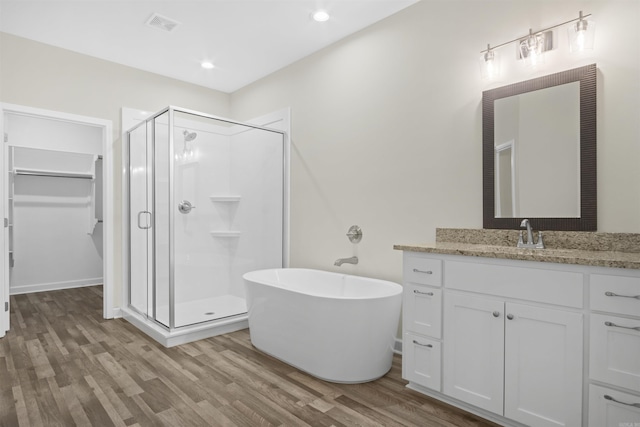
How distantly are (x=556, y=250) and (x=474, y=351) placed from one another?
703 mm

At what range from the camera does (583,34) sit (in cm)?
203

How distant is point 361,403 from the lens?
2166 mm

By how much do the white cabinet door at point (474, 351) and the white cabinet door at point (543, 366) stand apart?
1.7 inches

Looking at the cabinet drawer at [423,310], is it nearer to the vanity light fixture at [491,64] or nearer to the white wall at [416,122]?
the white wall at [416,122]

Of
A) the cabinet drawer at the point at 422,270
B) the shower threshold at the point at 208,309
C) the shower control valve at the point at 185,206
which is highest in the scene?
the shower control valve at the point at 185,206

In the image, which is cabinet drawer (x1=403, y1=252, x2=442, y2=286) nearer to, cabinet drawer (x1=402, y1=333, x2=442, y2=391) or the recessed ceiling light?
cabinet drawer (x1=402, y1=333, x2=442, y2=391)

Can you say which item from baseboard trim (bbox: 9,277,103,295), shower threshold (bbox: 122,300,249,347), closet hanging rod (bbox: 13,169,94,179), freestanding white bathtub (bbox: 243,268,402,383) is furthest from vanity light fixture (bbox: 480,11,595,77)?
baseboard trim (bbox: 9,277,103,295)

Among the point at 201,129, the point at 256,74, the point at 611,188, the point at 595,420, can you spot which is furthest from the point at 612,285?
the point at 256,74

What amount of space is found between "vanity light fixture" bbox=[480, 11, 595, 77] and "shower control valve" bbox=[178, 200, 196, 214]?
8.69ft

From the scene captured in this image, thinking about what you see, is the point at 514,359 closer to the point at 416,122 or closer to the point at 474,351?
the point at 474,351

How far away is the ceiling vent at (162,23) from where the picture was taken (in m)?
3.05

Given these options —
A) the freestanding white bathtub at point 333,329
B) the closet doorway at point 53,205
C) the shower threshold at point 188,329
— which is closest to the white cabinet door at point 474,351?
the freestanding white bathtub at point 333,329

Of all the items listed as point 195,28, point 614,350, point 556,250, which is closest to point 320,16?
Answer: point 195,28

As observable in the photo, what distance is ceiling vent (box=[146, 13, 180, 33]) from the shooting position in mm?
3048
